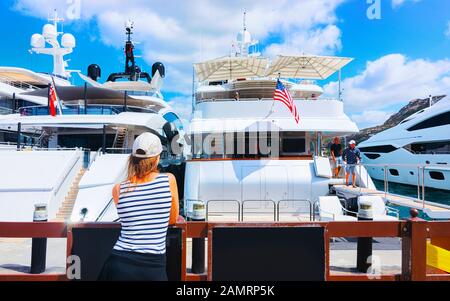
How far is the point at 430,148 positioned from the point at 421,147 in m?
1.30

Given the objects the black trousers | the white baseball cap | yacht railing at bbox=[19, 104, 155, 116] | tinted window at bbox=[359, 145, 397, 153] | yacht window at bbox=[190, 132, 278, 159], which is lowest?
the black trousers

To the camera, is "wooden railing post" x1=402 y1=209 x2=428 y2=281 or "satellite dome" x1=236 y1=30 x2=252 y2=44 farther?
"satellite dome" x1=236 y1=30 x2=252 y2=44

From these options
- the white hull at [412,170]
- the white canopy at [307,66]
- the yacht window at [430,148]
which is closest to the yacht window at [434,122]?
the yacht window at [430,148]

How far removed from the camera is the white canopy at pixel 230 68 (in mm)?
15917

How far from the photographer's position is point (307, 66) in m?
16.0

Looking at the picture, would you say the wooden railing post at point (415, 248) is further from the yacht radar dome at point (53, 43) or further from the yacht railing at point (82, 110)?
the yacht radar dome at point (53, 43)

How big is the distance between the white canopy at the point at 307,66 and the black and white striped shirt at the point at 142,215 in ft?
43.9

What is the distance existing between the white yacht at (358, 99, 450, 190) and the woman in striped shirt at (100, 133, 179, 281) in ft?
71.5

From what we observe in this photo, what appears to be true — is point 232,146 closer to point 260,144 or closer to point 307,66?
point 260,144

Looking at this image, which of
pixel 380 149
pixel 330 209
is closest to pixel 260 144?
pixel 330 209

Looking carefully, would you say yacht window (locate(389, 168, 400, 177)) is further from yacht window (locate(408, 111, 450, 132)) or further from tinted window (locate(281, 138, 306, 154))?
tinted window (locate(281, 138, 306, 154))

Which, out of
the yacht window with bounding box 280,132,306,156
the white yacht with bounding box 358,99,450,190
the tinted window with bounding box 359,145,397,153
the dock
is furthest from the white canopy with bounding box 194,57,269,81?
the tinted window with bounding box 359,145,397,153

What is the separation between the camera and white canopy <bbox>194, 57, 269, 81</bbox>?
15.9 m
